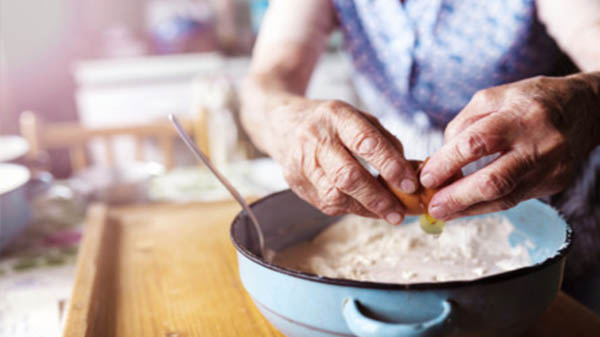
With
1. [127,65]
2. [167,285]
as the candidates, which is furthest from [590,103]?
[127,65]

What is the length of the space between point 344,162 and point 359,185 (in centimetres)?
3

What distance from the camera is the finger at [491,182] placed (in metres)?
0.46

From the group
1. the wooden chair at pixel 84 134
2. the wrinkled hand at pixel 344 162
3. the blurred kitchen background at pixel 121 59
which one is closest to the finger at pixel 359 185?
the wrinkled hand at pixel 344 162

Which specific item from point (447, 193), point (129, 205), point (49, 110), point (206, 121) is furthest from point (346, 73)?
point (447, 193)

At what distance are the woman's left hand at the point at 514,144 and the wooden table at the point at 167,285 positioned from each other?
0.16 m

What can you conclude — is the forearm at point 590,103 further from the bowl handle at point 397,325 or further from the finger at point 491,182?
the bowl handle at point 397,325

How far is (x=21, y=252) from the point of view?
0.84 meters

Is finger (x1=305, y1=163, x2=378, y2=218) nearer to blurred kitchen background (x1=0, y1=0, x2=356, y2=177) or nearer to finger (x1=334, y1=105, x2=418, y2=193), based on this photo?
finger (x1=334, y1=105, x2=418, y2=193)

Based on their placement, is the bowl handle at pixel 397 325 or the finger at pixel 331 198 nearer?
the bowl handle at pixel 397 325

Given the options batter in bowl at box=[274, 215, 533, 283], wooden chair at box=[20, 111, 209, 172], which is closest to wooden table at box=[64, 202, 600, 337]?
batter in bowl at box=[274, 215, 533, 283]

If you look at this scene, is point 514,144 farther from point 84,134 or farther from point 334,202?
point 84,134

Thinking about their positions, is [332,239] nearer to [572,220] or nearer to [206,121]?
[572,220]

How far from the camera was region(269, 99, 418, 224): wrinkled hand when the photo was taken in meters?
0.50

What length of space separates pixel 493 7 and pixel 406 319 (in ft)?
1.88
